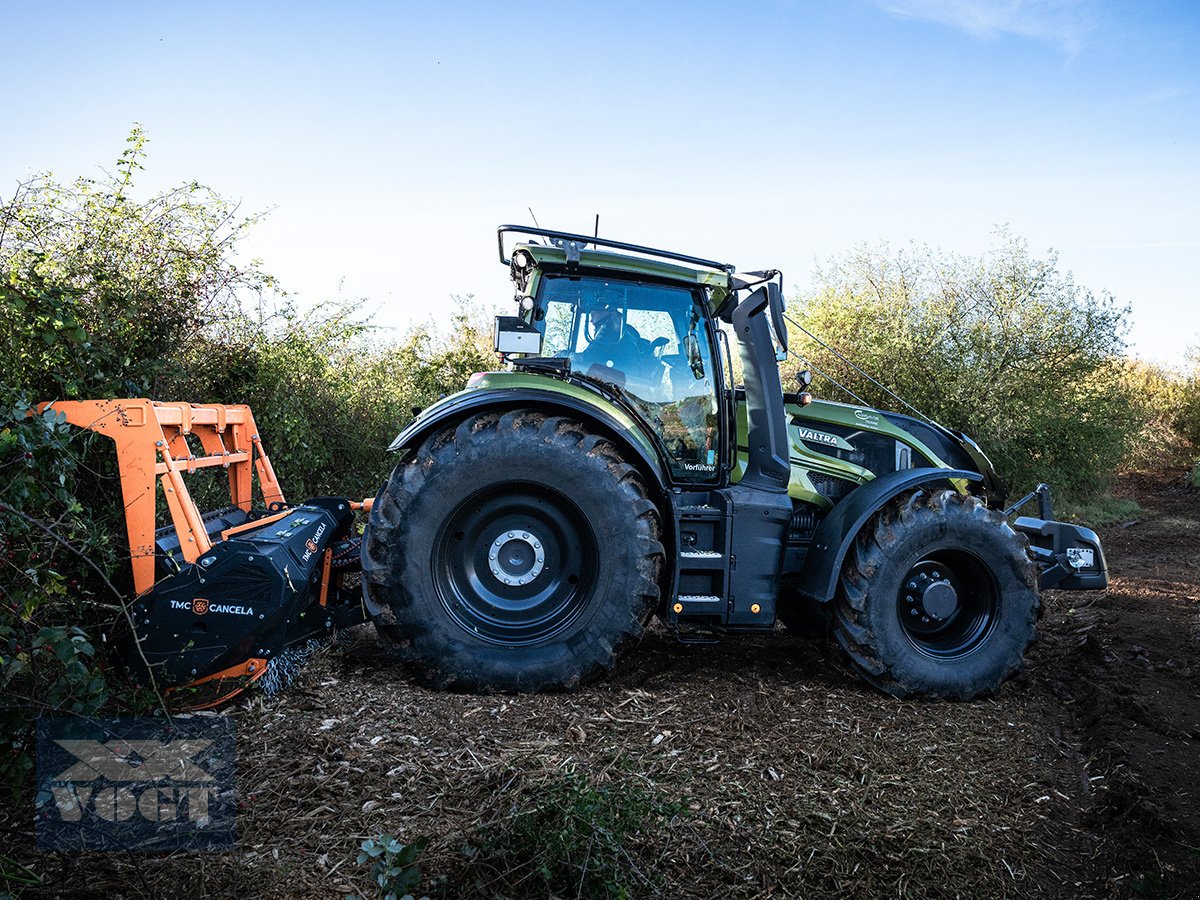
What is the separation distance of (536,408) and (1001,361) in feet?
33.9

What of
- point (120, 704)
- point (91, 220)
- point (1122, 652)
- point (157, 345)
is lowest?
point (120, 704)

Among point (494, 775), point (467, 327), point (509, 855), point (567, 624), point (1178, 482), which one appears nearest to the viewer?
point (509, 855)

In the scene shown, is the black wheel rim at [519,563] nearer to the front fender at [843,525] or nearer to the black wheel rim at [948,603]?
the front fender at [843,525]

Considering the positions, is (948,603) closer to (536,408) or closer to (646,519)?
(646,519)

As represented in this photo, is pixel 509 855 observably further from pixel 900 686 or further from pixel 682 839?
pixel 900 686

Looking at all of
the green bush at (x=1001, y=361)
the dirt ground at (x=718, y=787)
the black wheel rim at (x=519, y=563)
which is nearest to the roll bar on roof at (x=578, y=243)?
the black wheel rim at (x=519, y=563)

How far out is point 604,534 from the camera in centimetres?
416

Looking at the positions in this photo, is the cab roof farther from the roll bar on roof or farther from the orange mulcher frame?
the orange mulcher frame

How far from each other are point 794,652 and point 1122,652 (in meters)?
2.15

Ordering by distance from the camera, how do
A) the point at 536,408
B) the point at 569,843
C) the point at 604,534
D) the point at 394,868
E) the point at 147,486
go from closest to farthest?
the point at 394,868 < the point at 569,843 < the point at 147,486 < the point at 604,534 < the point at 536,408

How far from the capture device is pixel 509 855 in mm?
2549

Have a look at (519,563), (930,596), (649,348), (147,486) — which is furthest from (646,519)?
(147,486)

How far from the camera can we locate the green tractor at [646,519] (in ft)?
13.5

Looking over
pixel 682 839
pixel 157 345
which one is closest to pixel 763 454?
pixel 682 839
